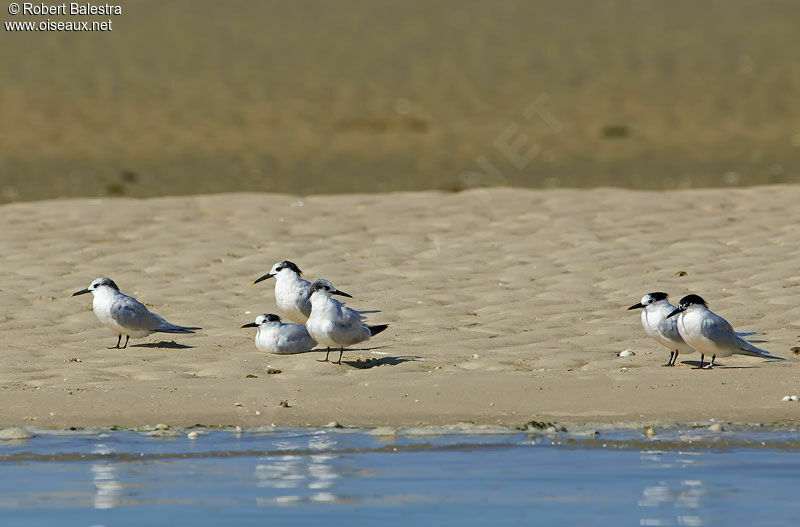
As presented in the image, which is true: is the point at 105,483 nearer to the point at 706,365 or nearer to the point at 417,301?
the point at 706,365

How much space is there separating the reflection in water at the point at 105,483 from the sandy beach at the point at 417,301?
0.94m

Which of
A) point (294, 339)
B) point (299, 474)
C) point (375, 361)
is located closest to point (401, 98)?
point (294, 339)

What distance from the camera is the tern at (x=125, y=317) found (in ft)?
32.4

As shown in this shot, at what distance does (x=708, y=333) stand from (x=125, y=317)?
158 inches

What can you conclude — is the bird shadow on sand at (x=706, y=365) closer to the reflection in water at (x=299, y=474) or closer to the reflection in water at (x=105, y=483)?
the reflection in water at (x=299, y=474)

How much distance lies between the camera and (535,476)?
651 cm

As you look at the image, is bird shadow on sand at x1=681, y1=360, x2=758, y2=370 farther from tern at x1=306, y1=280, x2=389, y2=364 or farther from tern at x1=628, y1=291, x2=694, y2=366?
tern at x1=306, y1=280, x2=389, y2=364

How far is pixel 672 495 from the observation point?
6117mm

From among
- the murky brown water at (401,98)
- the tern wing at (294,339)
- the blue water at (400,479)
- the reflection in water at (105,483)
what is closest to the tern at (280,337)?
the tern wing at (294,339)

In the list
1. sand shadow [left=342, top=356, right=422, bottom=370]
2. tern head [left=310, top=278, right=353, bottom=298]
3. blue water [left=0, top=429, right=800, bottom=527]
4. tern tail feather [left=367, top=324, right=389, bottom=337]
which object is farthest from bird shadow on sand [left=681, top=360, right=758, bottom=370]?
tern head [left=310, top=278, right=353, bottom=298]

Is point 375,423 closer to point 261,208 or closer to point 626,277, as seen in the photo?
point 626,277

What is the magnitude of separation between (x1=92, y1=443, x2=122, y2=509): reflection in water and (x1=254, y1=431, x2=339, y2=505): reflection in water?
63 centimetres

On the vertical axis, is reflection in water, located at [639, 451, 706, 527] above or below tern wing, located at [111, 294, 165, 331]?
below

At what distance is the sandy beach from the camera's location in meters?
8.16
